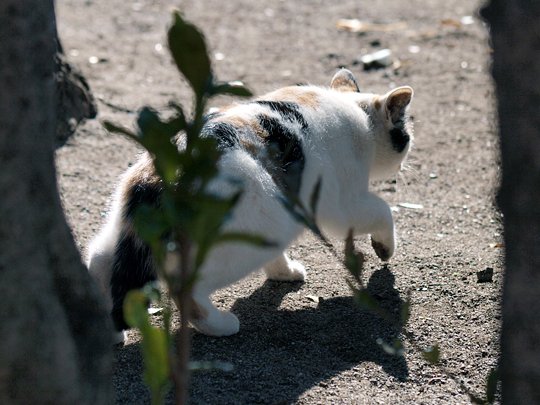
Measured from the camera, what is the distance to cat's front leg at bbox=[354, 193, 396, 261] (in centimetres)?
437

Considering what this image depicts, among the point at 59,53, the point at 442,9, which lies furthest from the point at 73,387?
the point at 442,9

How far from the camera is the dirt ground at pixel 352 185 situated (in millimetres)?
3537

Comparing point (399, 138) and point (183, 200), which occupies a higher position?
point (183, 200)

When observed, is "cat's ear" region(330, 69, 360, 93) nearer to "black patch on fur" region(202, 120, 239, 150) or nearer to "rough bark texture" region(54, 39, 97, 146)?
"black patch on fur" region(202, 120, 239, 150)

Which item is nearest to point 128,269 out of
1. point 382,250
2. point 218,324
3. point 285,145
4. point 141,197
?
point 141,197

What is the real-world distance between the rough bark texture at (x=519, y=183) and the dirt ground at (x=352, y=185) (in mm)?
531

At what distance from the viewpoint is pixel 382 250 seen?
4.50 meters

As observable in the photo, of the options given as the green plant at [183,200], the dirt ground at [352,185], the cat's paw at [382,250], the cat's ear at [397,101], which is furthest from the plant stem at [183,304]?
the cat's ear at [397,101]

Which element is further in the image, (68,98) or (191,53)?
(68,98)

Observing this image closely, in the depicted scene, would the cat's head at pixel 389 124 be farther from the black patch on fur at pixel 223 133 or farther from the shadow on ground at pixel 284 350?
the black patch on fur at pixel 223 133

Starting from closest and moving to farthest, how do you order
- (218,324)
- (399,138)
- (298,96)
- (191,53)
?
1. (191,53)
2. (218,324)
3. (298,96)
4. (399,138)

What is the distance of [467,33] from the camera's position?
28.2ft

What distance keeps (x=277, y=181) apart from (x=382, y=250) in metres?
1.00

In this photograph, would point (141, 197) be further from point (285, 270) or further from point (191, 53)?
point (191, 53)
